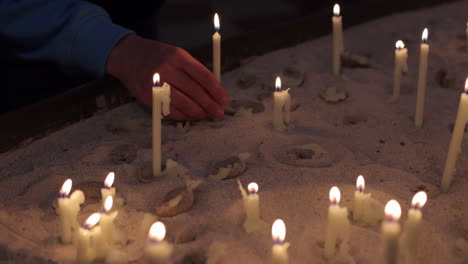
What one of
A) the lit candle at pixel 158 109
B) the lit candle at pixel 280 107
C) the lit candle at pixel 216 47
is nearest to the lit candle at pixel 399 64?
the lit candle at pixel 280 107

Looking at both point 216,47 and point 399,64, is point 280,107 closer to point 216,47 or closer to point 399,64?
point 216,47

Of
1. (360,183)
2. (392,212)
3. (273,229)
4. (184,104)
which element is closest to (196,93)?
(184,104)

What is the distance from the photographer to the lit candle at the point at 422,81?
1.64m

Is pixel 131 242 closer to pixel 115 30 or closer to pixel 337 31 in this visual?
pixel 115 30

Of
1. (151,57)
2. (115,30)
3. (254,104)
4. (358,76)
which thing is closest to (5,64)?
(115,30)

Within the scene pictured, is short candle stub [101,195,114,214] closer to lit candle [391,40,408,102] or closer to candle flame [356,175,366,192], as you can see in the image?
candle flame [356,175,366,192]

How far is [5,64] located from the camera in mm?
2266

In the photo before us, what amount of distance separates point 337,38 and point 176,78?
70 cm

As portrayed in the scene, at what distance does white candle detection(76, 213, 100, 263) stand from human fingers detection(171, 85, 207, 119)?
612 mm

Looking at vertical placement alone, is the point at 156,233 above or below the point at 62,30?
below

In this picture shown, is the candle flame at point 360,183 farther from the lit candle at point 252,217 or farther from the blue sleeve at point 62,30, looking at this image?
the blue sleeve at point 62,30

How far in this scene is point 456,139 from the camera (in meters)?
1.36

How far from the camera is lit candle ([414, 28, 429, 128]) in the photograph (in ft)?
5.38

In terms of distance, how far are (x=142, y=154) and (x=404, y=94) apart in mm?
971
